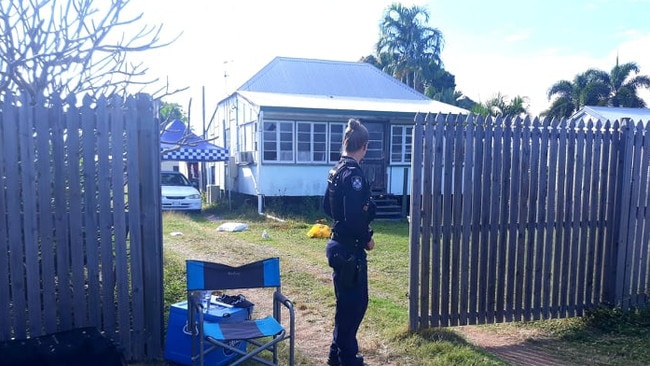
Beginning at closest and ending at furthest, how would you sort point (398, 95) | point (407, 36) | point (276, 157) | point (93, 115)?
1. point (93, 115)
2. point (276, 157)
3. point (398, 95)
4. point (407, 36)

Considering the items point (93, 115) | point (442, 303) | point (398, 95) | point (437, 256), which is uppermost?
point (398, 95)

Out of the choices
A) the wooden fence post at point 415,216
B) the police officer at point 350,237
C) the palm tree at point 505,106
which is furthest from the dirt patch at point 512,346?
the palm tree at point 505,106

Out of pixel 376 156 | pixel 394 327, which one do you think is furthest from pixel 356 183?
pixel 376 156

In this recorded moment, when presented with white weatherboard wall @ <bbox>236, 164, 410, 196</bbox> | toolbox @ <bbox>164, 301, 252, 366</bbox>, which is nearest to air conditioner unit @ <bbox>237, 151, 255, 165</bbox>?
white weatherboard wall @ <bbox>236, 164, 410, 196</bbox>

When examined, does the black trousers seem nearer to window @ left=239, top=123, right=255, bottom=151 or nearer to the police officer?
the police officer

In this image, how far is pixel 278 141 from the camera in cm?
1584

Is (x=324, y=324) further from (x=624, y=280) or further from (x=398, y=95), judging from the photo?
(x=398, y=95)

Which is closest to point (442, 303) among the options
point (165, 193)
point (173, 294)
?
point (173, 294)

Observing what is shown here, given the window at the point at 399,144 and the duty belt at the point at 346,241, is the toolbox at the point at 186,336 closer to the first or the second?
the duty belt at the point at 346,241

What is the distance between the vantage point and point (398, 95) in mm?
21719

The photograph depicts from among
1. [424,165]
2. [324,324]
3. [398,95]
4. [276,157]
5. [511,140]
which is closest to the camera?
[424,165]

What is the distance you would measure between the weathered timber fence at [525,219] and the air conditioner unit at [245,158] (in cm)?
1239

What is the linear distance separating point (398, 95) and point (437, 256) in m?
17.6

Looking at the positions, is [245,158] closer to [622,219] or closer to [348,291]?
[622,219]
